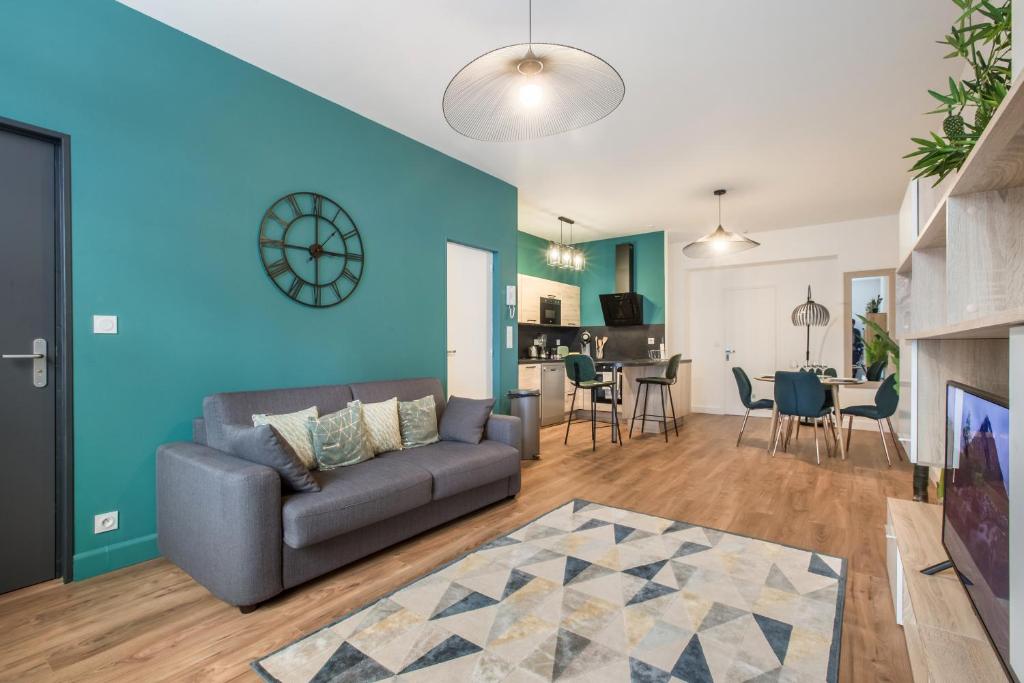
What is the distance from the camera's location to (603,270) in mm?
7816

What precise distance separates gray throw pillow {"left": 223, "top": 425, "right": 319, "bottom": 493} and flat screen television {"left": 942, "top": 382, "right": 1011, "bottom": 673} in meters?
2.37

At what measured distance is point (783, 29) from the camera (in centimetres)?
263

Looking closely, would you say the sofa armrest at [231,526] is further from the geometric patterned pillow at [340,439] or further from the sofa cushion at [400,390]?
the sofa cushion at [400,390]

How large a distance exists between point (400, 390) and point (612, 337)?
4974 mm

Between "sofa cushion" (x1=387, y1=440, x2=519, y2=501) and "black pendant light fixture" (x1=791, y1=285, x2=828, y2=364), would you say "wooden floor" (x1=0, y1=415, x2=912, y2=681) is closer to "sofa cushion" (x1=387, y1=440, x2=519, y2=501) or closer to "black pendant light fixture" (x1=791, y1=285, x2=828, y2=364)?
"sofa cushion" (x1=387, y1=440, x2=519, y2=501)

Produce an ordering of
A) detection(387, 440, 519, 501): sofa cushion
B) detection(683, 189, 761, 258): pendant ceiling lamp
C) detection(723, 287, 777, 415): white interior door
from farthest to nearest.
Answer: detection(723, 287, 777, 415): white interior door, detection(683, 189, 761, 258): pendant ceiling lamp, detection(387, 440, 519, 501): sofa cushion

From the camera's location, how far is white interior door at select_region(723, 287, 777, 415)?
7137mm

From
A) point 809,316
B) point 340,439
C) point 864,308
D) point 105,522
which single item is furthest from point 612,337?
point 105,522

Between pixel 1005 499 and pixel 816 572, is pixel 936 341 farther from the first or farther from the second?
pixel 816 572

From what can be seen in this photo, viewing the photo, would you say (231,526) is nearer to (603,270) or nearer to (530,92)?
(530,92)

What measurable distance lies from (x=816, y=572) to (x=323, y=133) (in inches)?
156

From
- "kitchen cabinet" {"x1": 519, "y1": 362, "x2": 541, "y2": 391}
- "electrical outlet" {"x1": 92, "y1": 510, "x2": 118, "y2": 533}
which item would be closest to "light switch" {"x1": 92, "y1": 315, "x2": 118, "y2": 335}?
"electrical outlet" {"x1": 92, "y1": 510, "x2": 118, "y2": 533}

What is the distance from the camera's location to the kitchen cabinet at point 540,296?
6.66 meters

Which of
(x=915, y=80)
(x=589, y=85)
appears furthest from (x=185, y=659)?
(x=915, y=80)
